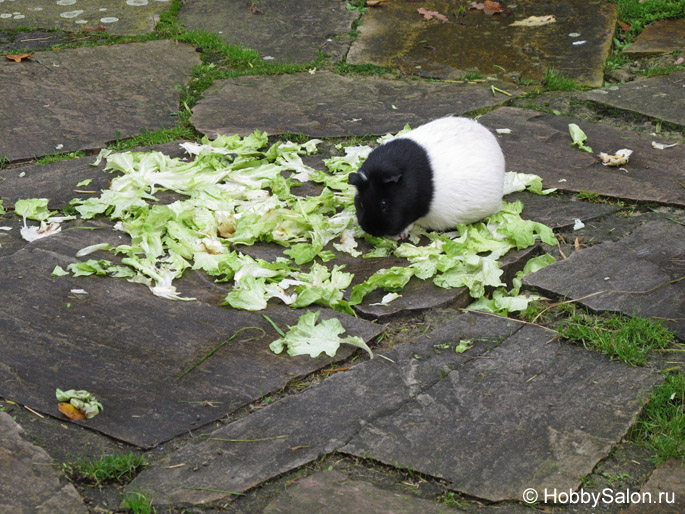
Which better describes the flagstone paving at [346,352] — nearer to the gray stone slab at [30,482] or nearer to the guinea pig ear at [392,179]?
the gray stone slab at [30,482]

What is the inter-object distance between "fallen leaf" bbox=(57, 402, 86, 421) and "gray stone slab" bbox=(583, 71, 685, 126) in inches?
162

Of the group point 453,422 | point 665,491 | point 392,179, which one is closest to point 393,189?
point 392,179

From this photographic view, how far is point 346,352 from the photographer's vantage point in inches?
123

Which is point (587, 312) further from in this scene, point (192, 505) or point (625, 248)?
point (192, 505)

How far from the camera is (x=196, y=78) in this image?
5.80m

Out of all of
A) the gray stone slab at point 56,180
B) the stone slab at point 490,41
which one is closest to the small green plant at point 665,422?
the gray stone slab at point 56,180

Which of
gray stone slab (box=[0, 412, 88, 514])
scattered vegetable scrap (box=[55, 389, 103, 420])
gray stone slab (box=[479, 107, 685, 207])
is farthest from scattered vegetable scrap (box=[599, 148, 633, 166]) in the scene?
gray stone slab (box=[0, 412, 88, 514])

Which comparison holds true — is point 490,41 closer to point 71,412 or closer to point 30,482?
point 71,412

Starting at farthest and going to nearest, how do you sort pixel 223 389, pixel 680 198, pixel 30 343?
pixel 680 198 < pixel 30 343 < pixel 223 389

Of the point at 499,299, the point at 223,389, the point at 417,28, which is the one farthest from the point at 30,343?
the point at 417,28

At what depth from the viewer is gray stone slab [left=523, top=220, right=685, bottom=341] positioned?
326cm

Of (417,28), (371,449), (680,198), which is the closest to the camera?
(371,449)

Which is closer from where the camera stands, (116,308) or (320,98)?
(116,308)

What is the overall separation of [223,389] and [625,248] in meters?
2.12
